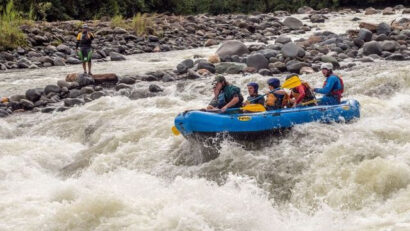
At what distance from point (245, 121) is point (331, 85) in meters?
1.63

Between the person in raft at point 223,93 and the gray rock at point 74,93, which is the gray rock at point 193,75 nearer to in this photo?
the gray rock at point 74,93

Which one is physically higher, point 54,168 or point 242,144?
point 242,144

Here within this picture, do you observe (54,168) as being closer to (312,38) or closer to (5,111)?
(5,111)

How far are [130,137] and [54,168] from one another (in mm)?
1259

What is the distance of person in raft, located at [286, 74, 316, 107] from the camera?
7.57 metres

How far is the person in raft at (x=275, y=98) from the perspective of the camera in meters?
7.48

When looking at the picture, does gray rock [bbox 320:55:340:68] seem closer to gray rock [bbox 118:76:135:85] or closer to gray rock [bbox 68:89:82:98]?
gray rock [bbox 118:76:135:85]

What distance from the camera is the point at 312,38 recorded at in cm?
1633

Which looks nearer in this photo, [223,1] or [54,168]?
[54,168]

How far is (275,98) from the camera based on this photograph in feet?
24.6

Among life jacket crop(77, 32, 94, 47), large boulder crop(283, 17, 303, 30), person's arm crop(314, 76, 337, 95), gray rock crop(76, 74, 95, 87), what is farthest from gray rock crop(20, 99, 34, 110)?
large boulder crop(283, 17, 303, 30)

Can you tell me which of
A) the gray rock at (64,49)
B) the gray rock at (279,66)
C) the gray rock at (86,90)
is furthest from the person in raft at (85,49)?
the gray rock at (279,66)

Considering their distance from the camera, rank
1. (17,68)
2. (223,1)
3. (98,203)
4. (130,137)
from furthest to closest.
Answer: (223,1), (17,68), (130,137), (98,203)

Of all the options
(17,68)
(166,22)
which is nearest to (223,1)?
(166,22)
